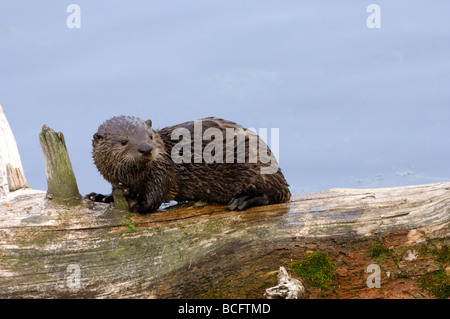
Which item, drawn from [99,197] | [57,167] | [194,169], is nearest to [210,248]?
[194,169]

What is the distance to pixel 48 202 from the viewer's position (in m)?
4.47

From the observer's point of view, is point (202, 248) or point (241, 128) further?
point (241, 128)

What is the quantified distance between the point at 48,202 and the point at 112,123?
90 cm

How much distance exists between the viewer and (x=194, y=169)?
4.68 meters

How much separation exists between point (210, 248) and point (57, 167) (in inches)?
60.1

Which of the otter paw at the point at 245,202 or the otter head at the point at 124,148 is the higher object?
the otter head at the point at 124,148

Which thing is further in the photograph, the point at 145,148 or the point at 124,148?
the point at 124,148

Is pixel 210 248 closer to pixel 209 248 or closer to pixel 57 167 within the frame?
pixel 209 248

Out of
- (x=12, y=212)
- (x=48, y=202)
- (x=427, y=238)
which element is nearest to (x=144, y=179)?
(x=48, y=202)

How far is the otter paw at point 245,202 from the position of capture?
4.64 m

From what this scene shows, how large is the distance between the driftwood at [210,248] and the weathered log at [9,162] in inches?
44.5

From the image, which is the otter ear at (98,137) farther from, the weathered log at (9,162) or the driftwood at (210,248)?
the weathered log at (9,162)

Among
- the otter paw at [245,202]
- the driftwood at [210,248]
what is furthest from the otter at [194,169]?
the driftwood at [210,248]
